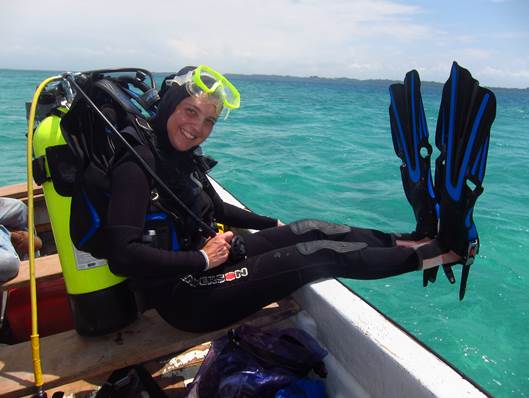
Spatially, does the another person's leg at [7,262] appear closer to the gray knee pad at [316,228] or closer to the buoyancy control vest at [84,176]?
the buoyancy control vest at [84,176]

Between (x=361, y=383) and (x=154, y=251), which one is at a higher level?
(x=154, y=251)

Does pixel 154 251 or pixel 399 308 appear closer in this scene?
pixel 154 251

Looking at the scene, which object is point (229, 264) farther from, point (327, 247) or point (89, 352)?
point (89, 352)

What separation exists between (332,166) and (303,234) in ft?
28.6

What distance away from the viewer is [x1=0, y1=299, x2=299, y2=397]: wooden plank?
69.9 inches

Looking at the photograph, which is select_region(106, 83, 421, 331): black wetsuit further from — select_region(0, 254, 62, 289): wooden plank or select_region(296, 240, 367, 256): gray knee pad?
select_region(0, 254, 62, 289): wooden plank

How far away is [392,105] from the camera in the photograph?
113 inches

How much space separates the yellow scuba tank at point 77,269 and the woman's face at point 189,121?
500 millimetres

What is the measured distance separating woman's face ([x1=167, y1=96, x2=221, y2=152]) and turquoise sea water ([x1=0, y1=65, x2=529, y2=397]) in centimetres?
315

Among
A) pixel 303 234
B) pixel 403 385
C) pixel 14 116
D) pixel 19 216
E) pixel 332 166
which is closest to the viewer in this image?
pixel 403 385

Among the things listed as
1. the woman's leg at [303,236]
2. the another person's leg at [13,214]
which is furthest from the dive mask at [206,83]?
the another person's leg at [13,214]

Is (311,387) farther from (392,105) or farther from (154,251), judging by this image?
(392,105)

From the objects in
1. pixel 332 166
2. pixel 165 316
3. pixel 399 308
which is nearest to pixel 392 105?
pixel 165 316

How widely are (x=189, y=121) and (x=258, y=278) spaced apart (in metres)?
0.84
